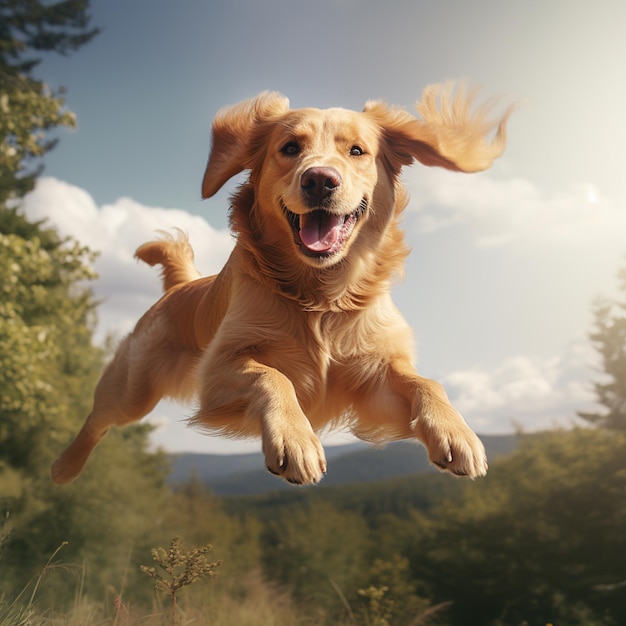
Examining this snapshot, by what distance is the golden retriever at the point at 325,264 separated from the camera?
2.64 meters

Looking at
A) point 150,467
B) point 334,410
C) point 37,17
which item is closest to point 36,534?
point 150,467

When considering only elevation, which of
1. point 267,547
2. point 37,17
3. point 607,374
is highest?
point 37,17

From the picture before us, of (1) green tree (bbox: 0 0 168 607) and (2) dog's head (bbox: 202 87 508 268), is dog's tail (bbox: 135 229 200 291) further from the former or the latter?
(1) green tree (bbox: 0 0 168 607)

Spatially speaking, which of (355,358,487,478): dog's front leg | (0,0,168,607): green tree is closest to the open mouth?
(355,358,487,478): dog's front leg

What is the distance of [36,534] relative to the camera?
1795cm

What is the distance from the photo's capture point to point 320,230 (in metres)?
2.60

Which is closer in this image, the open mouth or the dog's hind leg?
the open mouth

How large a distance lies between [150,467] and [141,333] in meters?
22.2

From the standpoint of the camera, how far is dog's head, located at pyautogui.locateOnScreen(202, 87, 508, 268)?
8.39 feet

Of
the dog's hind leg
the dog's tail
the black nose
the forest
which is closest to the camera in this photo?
the black nose

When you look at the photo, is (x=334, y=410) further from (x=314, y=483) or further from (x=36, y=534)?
(x=36, y=534)

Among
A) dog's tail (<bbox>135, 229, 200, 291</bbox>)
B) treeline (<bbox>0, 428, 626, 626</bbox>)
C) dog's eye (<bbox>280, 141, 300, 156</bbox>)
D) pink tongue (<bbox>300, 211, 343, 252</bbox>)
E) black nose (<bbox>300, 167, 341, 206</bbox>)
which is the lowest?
treeline (<bbox>0, 428, 626, 626</bbox>)

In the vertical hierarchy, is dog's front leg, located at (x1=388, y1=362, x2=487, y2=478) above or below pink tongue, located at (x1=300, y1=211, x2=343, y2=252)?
below

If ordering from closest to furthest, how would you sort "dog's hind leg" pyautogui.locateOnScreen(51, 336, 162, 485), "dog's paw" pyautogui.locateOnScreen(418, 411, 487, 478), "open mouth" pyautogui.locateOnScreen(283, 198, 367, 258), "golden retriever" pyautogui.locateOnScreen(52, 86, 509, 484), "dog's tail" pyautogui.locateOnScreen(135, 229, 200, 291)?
"dog's paw" pyautogui.locateOnScreen(418, 411, 487, 478) < "open mouth" pyautogui.locateOnScreen(283, 198, 367, 258) < "golden retriever" pyautogui.locateOnScreen(52, 86, 509, 484) < "dog's hind leg" pyautogui.locateOnScreen(51, 336, 162, 485) < "dog's tail" pyautogui.locateOnScreen(135, 229, 200, 291)
